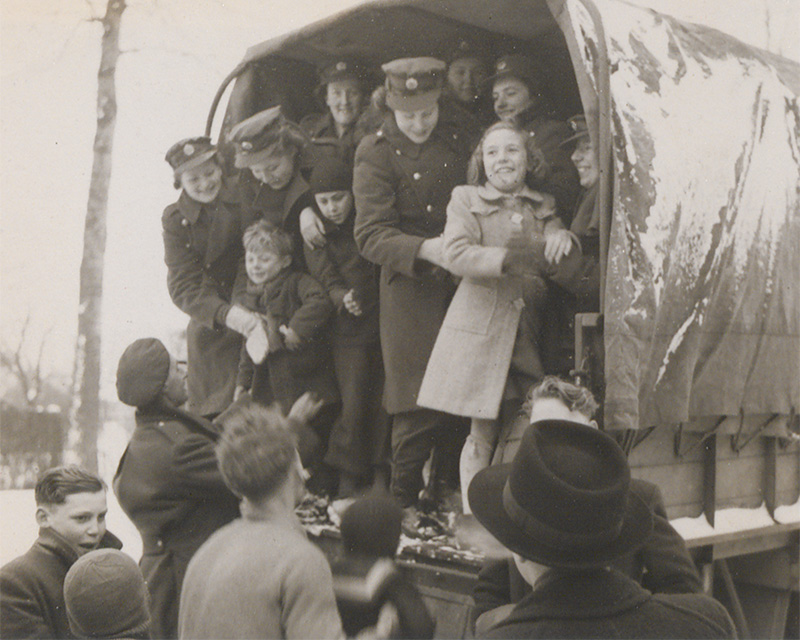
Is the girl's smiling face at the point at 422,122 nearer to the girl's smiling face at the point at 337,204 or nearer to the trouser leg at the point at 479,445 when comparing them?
the girl's smiling face at the point at 337,204

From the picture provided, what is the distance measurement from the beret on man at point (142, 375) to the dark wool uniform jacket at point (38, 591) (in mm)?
1042

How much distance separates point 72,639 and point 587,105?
2673 mm

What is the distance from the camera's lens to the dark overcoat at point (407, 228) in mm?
4699

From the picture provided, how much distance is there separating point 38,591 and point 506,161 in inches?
99.0

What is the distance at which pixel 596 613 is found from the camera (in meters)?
2.15

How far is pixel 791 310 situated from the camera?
4703mm

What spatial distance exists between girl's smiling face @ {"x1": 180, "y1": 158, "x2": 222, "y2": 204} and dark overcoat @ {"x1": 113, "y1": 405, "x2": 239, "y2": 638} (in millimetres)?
1323

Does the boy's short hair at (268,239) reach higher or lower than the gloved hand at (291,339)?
higher

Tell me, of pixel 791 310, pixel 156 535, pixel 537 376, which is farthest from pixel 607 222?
pixel 156 535

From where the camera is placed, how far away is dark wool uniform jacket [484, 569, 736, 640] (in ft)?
7.05

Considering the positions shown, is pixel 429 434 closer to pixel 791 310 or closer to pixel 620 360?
pixel 620 360

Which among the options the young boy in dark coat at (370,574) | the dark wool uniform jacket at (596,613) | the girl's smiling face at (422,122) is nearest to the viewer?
the dark wool uniform jacket at (596,613)

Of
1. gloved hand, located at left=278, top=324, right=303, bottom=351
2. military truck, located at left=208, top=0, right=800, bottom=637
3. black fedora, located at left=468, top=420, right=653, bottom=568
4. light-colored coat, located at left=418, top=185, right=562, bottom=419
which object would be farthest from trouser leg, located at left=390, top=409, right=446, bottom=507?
black fedora, located at left=468, top=420, right=653, bottom=568

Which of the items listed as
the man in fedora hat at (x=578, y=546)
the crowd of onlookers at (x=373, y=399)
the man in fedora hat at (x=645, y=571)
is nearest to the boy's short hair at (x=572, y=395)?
the crowd of onlookers at (x=373, y=399)
